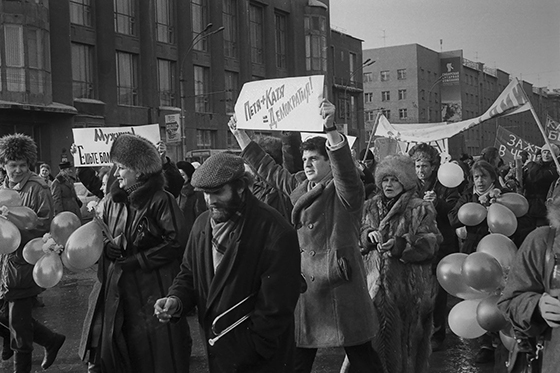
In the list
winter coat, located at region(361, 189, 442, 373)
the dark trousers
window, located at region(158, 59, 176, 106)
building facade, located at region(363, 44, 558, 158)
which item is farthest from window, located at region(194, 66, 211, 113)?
building facade, located at region(363, 44, 558, 158)

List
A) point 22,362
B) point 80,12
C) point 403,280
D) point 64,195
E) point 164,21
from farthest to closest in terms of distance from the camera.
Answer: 1. point 164,21
2. point 80,12
3. point 64,195
4. point 22,362
5. point 403,280

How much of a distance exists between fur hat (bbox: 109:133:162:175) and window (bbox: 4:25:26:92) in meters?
25.3

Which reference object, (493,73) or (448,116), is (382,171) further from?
(493,73)

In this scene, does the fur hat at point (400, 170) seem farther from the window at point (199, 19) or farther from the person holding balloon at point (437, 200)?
the window at point (199, 19)

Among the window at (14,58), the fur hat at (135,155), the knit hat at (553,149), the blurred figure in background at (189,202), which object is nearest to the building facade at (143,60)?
the window at (14,58)

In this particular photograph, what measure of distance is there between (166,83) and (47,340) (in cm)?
3272

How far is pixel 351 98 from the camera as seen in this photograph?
6203cm

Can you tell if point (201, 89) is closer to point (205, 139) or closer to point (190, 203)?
point (205, 139)

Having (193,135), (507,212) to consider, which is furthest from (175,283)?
(193,135)

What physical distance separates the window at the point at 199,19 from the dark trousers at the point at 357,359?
37.0 meters

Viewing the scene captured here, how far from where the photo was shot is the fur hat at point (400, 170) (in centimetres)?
516

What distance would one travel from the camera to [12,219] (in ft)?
18.4

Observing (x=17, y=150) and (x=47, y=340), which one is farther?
(x=47, y=340)

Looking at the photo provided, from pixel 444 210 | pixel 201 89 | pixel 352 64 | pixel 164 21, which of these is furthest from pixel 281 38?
pixel 444 210
